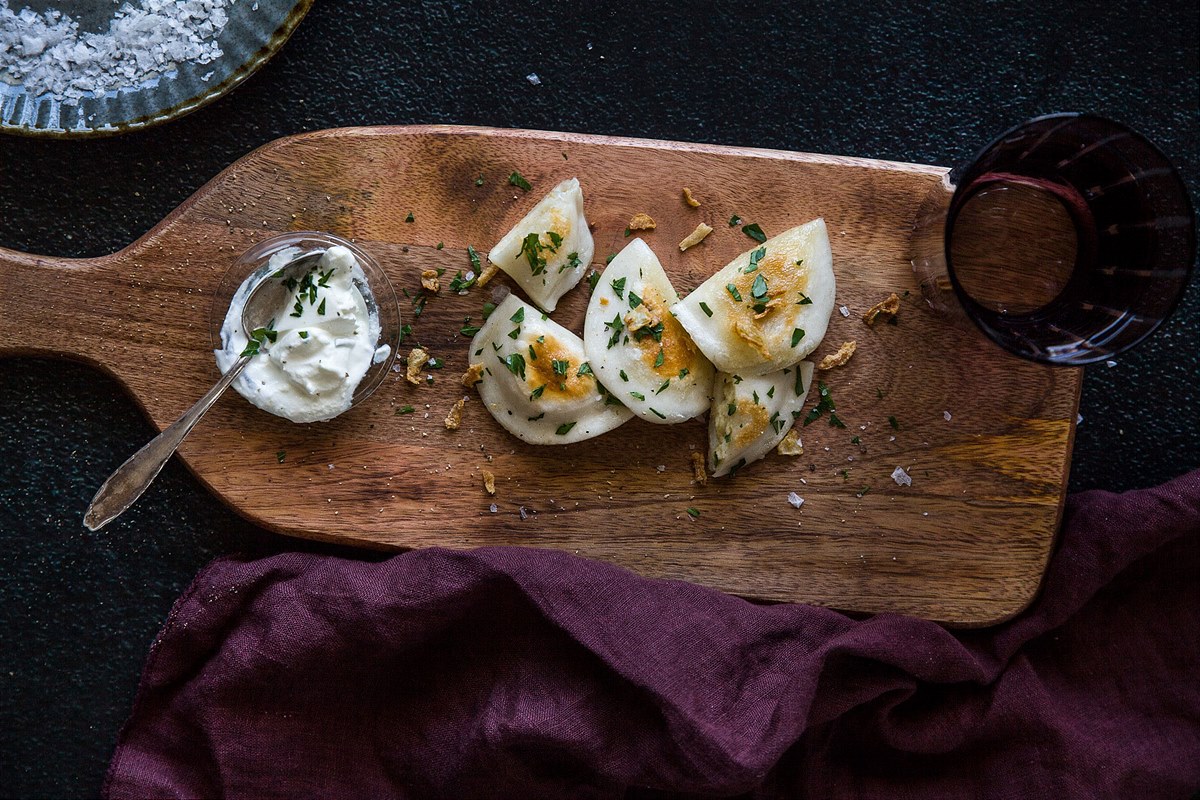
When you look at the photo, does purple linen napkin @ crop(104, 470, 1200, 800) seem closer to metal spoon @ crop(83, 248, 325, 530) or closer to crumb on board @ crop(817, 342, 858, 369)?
metal spoon @ crop(83, 248, 325, 530)

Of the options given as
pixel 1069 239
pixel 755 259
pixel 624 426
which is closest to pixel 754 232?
pixel 755 259

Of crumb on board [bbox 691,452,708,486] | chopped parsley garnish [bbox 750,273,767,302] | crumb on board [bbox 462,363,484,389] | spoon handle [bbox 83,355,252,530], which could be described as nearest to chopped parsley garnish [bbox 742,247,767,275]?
chopped parsley garnish [bbox 750,273,767,302]

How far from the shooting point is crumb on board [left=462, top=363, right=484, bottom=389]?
47.0 inches

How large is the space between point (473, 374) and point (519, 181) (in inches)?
10.8

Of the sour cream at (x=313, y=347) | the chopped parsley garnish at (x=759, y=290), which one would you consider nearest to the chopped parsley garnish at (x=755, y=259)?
the chopped parsley garnish at (x=759, y=290)

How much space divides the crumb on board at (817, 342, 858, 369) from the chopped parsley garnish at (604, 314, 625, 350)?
0.29m

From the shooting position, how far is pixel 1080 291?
1.18 metres

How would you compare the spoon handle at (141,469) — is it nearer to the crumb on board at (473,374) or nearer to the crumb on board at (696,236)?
the crumb on board at (473,374)

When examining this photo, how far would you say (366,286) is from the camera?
1.17 meters

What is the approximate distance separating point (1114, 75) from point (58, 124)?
1.53 m

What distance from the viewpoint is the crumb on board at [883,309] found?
47.7 inches

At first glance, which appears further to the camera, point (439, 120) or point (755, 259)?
point (439, 120)

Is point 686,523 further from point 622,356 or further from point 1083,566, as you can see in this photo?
point 1083,566

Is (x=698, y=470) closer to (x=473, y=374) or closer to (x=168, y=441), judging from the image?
(x=473, y=374)
